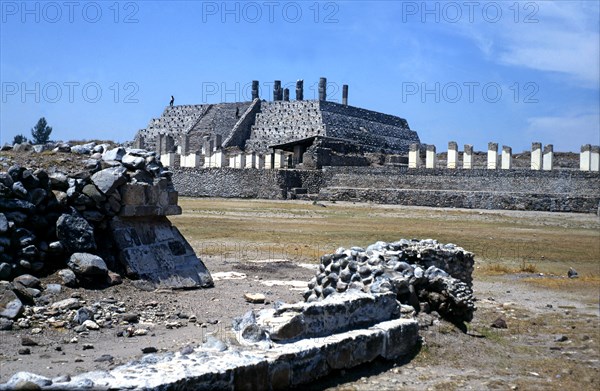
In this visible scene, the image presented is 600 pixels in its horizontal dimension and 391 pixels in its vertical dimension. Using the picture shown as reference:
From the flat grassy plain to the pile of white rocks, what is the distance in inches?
185

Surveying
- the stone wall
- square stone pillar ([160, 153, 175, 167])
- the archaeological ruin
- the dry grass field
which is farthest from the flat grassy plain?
square stone pillar ([160, 153, 175, 167])

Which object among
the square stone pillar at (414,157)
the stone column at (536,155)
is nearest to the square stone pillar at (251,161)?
the square stone pillar at (414,157)

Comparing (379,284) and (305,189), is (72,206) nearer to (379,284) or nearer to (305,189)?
(379,284)

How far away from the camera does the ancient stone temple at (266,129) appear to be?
5244 cm

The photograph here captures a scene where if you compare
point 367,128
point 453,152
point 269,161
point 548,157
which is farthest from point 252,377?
point 367,128

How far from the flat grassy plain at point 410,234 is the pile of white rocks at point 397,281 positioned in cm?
470

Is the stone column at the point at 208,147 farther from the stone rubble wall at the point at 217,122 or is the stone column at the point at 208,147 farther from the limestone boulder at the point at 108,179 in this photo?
the limestone boulder at the point at 108,179

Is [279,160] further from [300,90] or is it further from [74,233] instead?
[74,233]

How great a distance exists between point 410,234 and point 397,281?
11.7 m

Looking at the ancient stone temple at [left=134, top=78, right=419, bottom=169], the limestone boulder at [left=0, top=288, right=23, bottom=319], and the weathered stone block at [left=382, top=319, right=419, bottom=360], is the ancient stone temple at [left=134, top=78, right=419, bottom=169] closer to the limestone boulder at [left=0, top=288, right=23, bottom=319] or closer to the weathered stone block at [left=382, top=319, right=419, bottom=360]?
the limestone boulder at [left=0, top=288, right=23, bottom=319]

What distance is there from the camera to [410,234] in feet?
63.1

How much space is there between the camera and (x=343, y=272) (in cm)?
796

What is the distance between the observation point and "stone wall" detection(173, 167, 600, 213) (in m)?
32.4

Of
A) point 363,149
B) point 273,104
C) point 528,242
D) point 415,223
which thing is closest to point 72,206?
point 528,242
